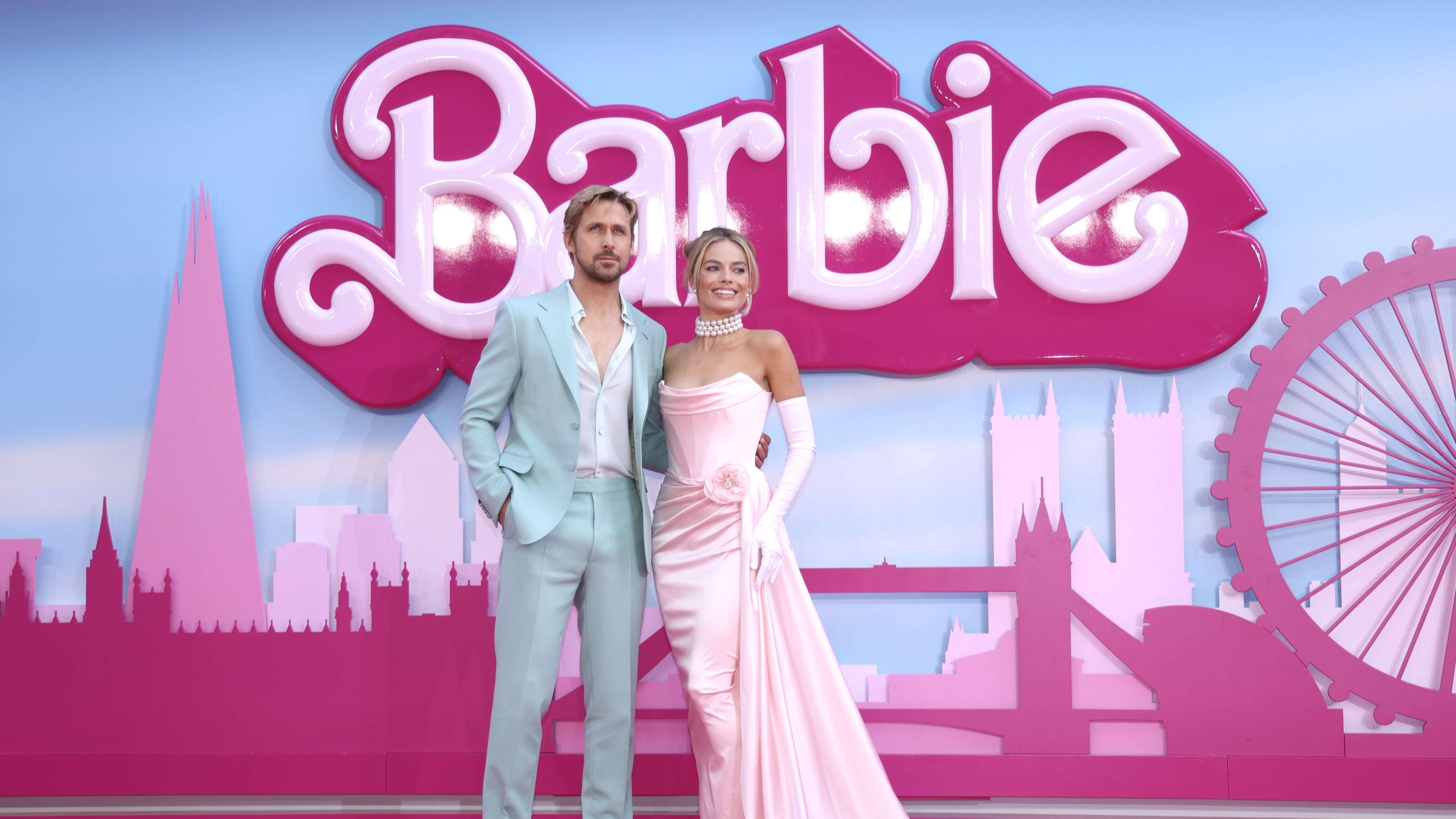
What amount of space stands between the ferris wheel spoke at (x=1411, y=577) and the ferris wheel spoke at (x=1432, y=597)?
2 cm

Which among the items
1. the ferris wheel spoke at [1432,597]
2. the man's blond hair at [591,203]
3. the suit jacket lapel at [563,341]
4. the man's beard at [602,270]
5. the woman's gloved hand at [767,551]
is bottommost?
the ferris wheel spoke at [1432,597]

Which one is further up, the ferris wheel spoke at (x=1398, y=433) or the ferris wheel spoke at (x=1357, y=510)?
the ferris wheel spoke at (x=1398, y=433)

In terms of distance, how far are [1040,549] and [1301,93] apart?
1782 mm

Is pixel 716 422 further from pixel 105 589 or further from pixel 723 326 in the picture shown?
pixel 105 589

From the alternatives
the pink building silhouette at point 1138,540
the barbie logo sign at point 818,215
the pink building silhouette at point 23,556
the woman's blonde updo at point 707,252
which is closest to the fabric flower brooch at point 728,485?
the woman's blonde updo at point 707,252

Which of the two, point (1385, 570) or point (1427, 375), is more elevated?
point (1427, 375)

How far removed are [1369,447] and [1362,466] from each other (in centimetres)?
7

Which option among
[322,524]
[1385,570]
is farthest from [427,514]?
[1385,570]

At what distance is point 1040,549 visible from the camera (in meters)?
3.05

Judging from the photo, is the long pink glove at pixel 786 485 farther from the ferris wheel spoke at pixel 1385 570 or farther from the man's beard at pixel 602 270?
the ferris wheel spoke at pixel 1385 570

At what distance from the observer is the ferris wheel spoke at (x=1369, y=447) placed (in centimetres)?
300

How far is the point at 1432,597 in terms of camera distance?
303 centimetres

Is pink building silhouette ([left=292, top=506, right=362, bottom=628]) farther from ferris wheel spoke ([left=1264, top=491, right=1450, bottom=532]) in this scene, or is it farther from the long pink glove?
ferris wheel spoke ([left=1264, top=491, right=1450, bottom=532])

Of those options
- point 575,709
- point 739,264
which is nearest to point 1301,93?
point 739,264
